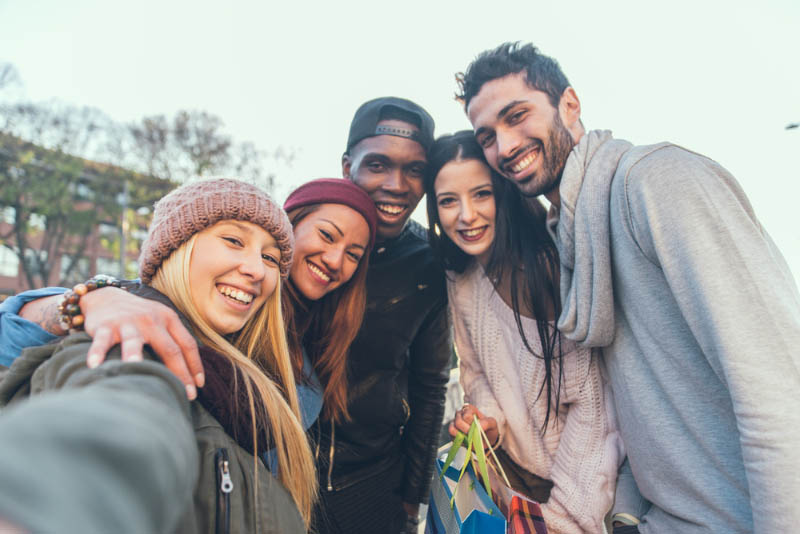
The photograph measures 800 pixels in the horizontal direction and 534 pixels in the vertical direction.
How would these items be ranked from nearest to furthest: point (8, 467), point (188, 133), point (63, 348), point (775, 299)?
point (8, 467) < point (63, 348) < point (775, 299) < point (188, 133)

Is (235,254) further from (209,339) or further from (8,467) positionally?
(8,467)

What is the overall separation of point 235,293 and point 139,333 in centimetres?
56

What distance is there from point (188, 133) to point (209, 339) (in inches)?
817

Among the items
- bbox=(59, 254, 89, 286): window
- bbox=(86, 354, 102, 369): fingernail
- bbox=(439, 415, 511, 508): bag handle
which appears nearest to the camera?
bbox=(86, 354, 102, 369): fingernail

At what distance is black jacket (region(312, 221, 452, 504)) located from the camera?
2650 mm

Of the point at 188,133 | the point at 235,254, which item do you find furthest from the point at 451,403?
the point at 188,133

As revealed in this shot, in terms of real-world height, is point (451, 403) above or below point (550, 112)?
below

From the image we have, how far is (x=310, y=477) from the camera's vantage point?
167 cm

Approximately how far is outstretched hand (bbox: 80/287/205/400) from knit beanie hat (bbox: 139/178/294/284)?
1.22 ft

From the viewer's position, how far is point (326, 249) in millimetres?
2471

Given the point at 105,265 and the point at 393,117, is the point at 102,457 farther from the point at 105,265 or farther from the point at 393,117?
the point at 105,265

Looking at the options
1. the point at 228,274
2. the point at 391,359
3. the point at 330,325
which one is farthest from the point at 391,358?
the point at 228,274

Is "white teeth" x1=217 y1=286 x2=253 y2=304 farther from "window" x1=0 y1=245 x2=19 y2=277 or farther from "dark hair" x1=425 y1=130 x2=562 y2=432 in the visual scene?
"window" x1=0 y1=245 x2=19 y2=277

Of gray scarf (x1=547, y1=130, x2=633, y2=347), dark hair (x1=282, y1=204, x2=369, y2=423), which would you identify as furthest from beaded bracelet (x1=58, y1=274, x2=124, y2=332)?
gray scarf (x1=547, y1=130, x2=633, y2=347)
